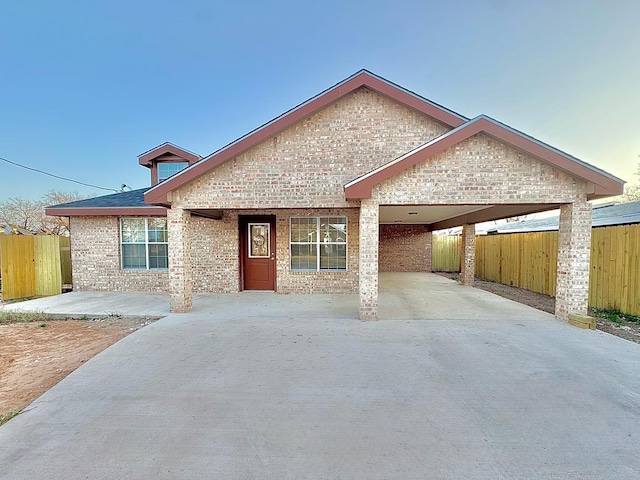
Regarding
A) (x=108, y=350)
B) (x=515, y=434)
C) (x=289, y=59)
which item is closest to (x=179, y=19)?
(x=289, y=59)

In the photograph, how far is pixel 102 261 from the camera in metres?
9.88

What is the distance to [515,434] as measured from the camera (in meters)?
2.72

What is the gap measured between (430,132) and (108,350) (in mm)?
8766

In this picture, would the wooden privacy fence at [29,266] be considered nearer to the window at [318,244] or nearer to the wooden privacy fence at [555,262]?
the window at [318,244]

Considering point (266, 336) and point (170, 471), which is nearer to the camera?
point (170, 471)

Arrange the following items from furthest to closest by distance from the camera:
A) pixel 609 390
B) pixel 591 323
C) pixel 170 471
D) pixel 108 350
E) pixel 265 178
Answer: pixel 265 178, pixel 591 323, pixel 108 350, pixel 609 390, pixel 170 471

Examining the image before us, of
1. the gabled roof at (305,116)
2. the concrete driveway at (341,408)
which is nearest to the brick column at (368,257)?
the concrete driveway at (341,408)

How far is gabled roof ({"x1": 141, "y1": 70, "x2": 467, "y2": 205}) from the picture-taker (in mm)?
6723

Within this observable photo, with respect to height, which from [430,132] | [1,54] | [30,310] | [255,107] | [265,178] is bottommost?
[30,310]

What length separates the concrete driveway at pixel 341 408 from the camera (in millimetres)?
2377

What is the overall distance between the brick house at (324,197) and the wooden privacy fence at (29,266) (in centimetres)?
66

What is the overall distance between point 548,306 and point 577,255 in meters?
3.11

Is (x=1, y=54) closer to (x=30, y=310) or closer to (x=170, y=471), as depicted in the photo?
(x=30, y=310)

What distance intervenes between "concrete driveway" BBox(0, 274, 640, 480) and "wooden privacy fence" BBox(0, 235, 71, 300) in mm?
7259
